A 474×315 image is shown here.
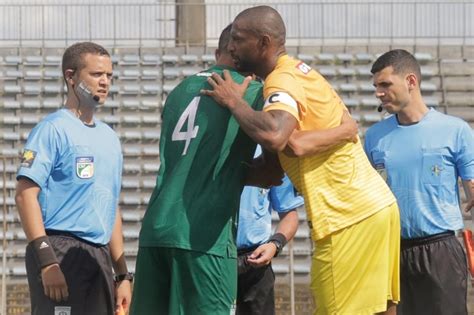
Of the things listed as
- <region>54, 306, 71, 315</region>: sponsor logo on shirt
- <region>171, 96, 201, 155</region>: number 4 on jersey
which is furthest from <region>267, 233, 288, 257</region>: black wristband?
<region>171, 96, 201, 155</region>: number 4 on jersey

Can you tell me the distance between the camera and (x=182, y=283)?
590 cm

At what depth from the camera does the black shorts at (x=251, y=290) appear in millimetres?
8672

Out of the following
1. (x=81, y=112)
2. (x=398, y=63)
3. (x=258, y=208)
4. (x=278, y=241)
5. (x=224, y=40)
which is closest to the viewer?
(x=224, y=40)

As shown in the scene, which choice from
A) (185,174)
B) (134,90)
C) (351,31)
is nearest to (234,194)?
(185,174)

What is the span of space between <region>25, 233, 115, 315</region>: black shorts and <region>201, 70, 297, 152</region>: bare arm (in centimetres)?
168

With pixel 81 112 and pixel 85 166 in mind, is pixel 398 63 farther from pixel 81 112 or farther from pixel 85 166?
pixel 85 166

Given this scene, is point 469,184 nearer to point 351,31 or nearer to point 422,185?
point 422,185

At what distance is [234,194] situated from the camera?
Answer: 5.98m

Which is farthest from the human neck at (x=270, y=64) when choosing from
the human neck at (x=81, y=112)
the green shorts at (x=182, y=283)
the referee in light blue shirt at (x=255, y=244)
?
the referee in light blue shirt at (x=255, y=244)

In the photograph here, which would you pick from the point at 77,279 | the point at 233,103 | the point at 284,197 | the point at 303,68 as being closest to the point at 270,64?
the point at 303,68

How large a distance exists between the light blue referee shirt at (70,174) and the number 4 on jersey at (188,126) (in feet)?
4.31

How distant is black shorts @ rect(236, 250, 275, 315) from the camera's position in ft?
28.5

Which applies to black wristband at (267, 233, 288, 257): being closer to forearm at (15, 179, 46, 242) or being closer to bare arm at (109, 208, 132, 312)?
bare arm at (109, 208, 132, 312)

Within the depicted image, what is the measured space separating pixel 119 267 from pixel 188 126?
6.10 ft
